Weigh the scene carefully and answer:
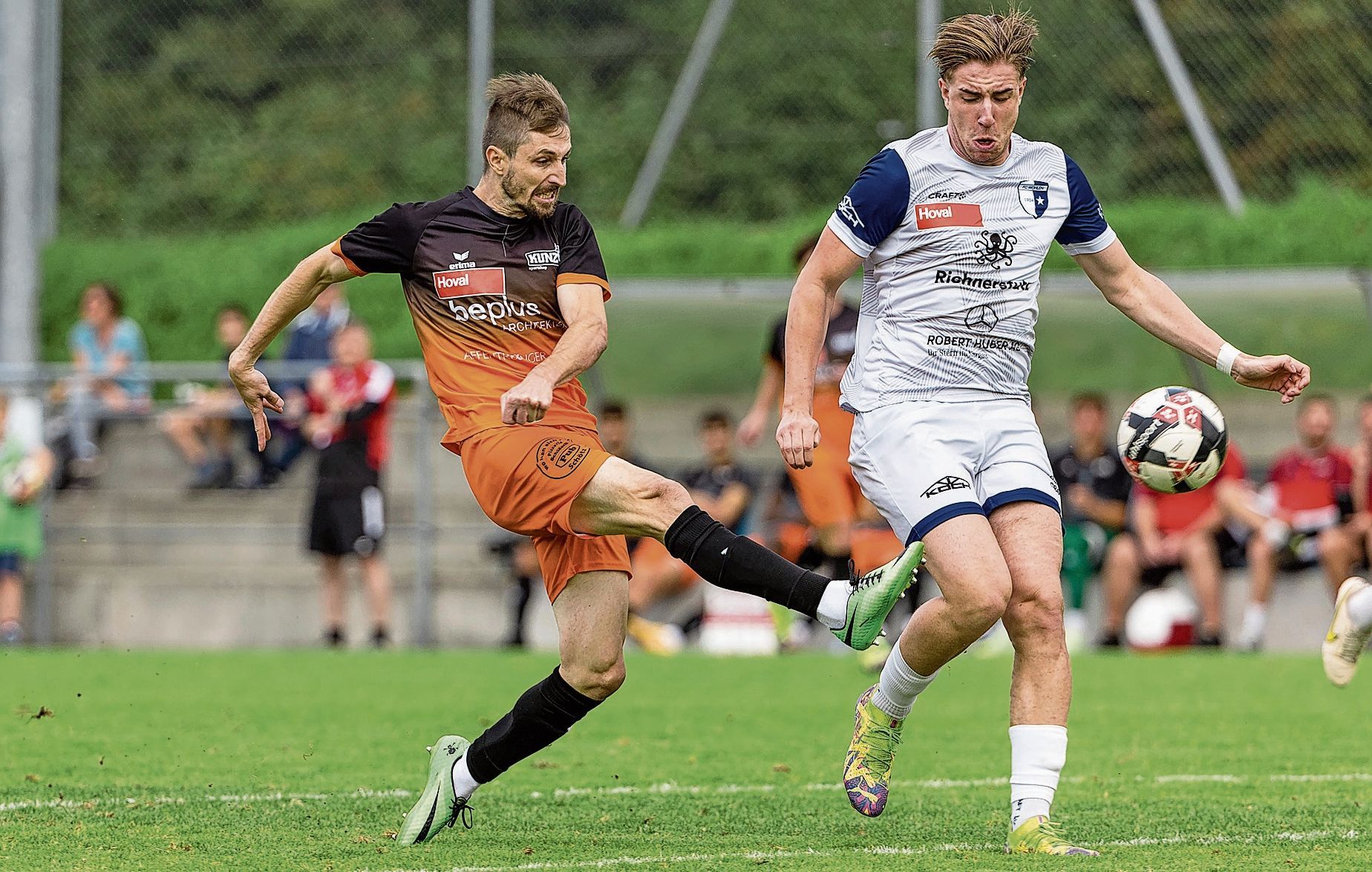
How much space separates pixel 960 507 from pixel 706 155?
36.2ft

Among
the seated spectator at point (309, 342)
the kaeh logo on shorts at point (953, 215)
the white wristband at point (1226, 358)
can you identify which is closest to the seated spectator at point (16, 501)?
the seated spectator at point (309, 342)

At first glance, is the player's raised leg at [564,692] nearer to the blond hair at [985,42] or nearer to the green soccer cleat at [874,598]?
the green soccer cleat at [874,598]

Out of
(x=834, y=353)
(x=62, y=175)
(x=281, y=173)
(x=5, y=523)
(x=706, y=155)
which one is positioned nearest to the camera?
(x=834, y=353)

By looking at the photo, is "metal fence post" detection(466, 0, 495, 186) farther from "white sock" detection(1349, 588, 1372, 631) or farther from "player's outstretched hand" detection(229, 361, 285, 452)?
"white sock" detection(1349, 588, 1372, 631)

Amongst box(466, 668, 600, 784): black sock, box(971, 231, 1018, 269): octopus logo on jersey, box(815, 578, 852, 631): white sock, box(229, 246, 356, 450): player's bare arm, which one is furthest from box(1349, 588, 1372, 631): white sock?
box(229, 246, 356, 450): player's bare arm

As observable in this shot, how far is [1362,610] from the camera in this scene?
6.43m

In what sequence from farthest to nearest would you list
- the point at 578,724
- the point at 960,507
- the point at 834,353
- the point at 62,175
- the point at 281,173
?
the point at 281,173, the point at 62,175, the point at 834,353, the point at 578,724, the point at 960,507

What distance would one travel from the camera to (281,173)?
19.7 m

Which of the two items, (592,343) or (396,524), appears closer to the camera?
(592,343)

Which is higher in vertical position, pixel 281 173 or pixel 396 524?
pixel 281 173

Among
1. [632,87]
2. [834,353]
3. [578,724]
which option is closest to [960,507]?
[578,724]

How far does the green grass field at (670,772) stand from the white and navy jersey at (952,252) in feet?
4.69

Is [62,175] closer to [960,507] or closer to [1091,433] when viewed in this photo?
[1091,433]

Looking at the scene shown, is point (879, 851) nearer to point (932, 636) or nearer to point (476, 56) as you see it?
point (932, 636)
